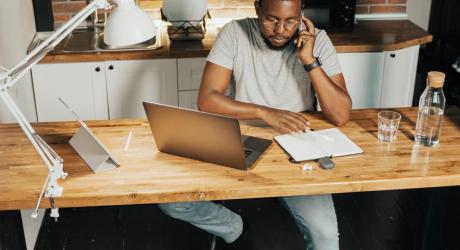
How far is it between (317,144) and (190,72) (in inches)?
54.1

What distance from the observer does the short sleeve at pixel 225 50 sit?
243cm

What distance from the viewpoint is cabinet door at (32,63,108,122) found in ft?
10.5

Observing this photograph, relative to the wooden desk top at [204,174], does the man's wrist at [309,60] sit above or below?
above

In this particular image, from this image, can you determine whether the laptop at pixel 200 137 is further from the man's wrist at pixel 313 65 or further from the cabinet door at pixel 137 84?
the cabinet door at pixel 137 84

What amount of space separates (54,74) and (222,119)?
171 cm

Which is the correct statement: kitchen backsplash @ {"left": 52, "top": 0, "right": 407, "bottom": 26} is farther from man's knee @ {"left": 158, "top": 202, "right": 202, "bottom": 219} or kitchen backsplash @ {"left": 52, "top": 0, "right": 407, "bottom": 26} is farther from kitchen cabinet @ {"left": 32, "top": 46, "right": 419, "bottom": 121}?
man's knee @ {"left": 158, "top": 202, "right": 202, "bottom": 219}

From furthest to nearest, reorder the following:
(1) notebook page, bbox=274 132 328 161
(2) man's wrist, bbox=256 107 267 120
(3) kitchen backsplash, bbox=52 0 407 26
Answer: (3) kitchen backsplash, bbox=52 0 407 26
(2) man's wrist, bbox=256 107 267 120
(1) notebook page, bbox=274 132 328 161

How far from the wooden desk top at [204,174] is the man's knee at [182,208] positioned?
0.32 metres

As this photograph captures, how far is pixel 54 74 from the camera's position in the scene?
127 inches

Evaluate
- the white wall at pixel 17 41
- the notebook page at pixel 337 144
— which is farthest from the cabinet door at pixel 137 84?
the notebook page at pixel 337 144

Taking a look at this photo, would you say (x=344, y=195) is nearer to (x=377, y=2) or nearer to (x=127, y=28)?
(x=377, y=2)

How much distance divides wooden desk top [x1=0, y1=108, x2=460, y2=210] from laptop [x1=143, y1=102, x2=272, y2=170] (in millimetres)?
28

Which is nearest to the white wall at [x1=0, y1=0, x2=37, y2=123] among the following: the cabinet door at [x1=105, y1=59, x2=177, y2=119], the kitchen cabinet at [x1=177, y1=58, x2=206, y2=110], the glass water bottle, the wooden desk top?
the cabinet door at [x1=105, y1=59, x2=177, y2=119]

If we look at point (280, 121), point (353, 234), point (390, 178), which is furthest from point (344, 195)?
point (390, 178)
